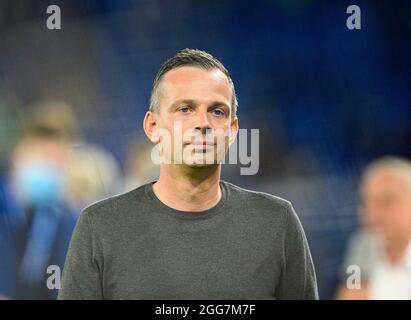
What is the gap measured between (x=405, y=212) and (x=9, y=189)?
122cm

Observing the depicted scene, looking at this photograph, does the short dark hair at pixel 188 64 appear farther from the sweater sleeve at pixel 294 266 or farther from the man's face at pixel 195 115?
the sweater sleeve at pixel 294 266

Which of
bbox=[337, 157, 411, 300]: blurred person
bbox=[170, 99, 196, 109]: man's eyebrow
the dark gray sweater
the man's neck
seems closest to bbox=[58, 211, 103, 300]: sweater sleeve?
the dark gray sweater

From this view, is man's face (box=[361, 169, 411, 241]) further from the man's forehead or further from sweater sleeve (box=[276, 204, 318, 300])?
the man's forehead

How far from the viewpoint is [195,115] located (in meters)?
1.32

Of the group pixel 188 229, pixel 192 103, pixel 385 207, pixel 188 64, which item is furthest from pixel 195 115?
pixel 385 207

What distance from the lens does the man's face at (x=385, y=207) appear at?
5.72ft

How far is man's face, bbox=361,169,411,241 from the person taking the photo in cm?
174

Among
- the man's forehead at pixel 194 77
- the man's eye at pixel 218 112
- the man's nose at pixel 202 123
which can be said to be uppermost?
the man's forehead at pixel 194 77

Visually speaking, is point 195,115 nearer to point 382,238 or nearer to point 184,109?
point 184,109

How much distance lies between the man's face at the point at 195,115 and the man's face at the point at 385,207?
616mm

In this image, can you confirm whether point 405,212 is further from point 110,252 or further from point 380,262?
point 110,252

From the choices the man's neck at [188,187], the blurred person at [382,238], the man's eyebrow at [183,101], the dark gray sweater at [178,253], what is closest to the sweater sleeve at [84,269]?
the dark gray sweater at [178,253]

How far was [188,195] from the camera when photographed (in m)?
1.35

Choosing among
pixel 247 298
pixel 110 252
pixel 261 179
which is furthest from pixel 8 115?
pixel 247 298
